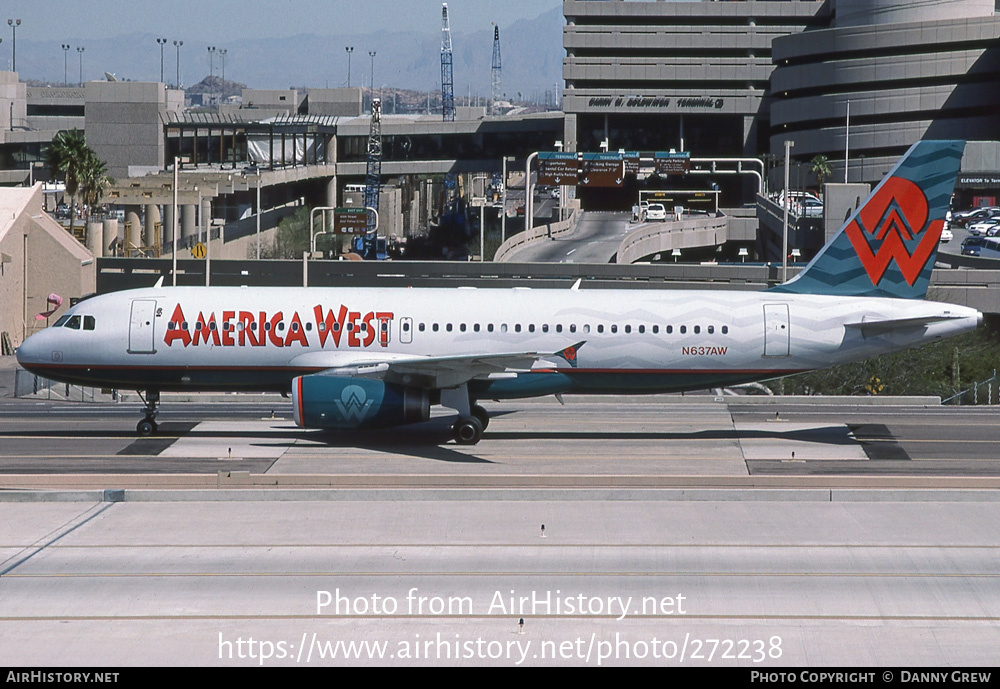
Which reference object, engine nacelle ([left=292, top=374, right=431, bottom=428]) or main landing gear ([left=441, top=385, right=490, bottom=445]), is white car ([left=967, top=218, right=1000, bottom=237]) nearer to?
main landing gear ([left=441, top=385, right=490, bottom=445])

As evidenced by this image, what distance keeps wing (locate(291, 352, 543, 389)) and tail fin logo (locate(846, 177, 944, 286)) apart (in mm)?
10151

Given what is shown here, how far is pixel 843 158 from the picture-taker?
483 ft

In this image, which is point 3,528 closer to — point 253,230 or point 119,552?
point 119,552

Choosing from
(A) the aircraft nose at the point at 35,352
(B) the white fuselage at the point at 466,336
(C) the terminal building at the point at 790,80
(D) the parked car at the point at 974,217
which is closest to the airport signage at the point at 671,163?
(C) the terminal building at the point at 790,80

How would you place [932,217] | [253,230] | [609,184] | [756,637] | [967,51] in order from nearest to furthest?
[756,637]
[932,217]
[609,184]
[253,230]
[967,51]

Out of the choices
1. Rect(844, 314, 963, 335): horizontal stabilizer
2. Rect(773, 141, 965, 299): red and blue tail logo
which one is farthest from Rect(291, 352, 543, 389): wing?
Rect(773, 141, 965, 299): red and blue tail logo

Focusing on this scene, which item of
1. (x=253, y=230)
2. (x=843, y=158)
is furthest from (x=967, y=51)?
(x=253, y=230)

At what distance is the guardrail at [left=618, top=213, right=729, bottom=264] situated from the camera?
94.3 metres

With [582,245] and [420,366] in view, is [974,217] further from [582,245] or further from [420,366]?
[420,366]

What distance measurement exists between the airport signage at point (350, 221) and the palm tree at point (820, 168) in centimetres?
6535

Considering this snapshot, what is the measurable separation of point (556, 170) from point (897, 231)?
65.9m

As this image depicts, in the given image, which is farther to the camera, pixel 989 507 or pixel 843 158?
pixel 843 158

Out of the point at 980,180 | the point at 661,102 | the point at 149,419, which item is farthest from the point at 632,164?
the point at 661,102

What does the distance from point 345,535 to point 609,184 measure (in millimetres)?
78753
